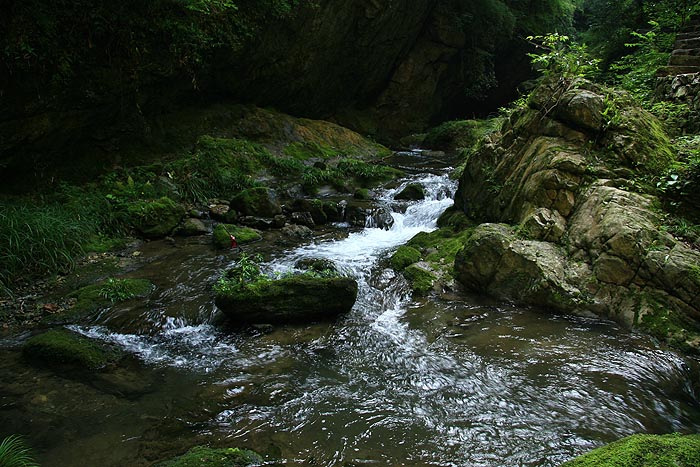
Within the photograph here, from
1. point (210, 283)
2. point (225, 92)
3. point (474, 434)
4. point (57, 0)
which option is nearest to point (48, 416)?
point (210, 283)

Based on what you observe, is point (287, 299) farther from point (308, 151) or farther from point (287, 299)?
point (308, 151)

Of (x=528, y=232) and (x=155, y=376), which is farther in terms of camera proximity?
(x=528, y=232)

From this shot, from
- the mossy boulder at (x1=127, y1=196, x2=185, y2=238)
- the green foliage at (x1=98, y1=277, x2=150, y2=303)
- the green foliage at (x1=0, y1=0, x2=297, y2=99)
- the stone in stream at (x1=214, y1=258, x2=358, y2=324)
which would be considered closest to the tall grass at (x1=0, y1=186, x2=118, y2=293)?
the mossy boulder at (x1=127, y1=196, x2=185, y2=238)

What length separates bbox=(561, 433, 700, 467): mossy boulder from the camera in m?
2.27

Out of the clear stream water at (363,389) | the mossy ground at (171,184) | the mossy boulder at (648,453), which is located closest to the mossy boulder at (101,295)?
the clear stream water at (363,389)

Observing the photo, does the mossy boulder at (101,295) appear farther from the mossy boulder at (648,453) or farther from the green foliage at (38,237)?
the mossy boulder at (648,453)

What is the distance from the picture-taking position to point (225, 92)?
1429cm

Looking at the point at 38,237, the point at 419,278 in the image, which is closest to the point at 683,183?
the point at 419,278

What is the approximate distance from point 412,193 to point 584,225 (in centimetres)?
597

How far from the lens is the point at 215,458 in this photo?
2971mm

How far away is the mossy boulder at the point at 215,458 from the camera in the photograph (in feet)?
9.55

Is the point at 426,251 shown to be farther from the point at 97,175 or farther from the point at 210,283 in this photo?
the point at 97,175

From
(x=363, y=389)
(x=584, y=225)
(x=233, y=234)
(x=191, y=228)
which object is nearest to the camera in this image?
(x=363, y=389)

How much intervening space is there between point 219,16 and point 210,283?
7.81 meters
